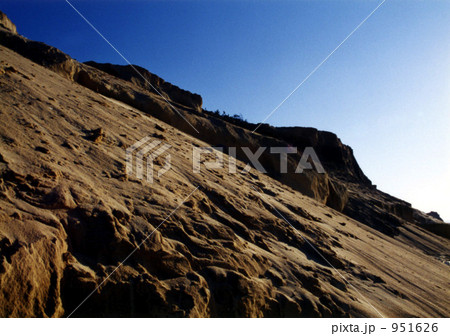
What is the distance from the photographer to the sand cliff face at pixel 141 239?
9.78 ft

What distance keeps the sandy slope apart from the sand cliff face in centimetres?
2

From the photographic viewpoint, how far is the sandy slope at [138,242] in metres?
2.96

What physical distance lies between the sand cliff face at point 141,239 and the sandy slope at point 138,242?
16 millimetres

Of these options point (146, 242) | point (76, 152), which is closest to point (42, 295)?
point (146, 242)

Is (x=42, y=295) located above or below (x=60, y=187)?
below

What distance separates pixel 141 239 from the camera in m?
3.67

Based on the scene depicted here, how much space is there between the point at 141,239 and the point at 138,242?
2.5 inches

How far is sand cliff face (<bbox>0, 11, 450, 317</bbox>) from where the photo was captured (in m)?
2.98

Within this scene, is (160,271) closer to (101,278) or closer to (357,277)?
(101,278)

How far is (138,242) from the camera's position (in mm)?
3617

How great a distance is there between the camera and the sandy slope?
2.96 m

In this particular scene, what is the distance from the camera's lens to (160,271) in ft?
11.6
